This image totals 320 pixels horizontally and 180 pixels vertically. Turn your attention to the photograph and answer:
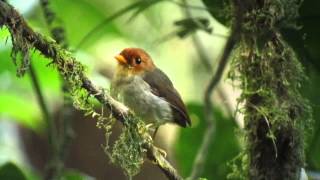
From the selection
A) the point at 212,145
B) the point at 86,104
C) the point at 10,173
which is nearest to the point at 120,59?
the point at 212,145

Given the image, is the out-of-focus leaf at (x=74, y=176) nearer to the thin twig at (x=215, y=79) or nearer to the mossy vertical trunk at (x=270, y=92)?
the thin twig at (x=215, y=79)

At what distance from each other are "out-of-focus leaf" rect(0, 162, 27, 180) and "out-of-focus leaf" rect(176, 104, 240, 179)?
0.66m

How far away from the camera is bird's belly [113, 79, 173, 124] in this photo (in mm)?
2062

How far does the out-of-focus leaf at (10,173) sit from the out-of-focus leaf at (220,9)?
67cm

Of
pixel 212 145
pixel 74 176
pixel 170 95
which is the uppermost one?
pixel 170 95

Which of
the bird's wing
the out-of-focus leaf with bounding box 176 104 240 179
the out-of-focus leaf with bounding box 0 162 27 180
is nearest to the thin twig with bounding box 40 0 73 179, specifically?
the out-of-focus leaf with bounding box 0 162 27 180

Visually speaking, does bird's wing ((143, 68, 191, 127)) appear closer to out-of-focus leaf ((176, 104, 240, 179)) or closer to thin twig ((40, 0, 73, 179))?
out-of-focus leaf ((176, 104, 240, 179))

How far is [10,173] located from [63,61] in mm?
519

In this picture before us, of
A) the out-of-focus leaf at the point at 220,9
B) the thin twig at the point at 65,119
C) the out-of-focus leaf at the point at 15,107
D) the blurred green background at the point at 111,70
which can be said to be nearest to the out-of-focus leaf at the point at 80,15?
the blurred green background at the point at 111,70

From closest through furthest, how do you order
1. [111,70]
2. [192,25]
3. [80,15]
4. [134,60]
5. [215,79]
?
[215,79] < [192,25] < [134,60] < [80,15] < [111,70]

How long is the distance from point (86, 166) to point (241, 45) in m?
2.58

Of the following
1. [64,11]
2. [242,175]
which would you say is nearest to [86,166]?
[64,11]

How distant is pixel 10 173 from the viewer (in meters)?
1.82

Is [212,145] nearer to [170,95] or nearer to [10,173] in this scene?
[170,95]
